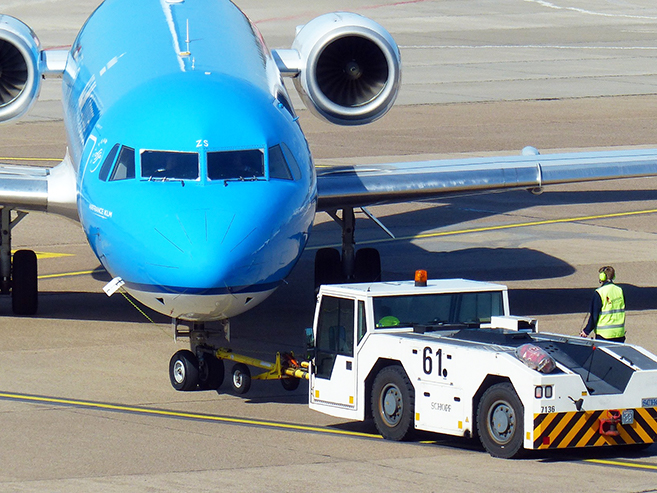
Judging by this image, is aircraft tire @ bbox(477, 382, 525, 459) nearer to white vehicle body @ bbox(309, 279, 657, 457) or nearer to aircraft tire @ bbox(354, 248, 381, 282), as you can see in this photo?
white vehicle body @ bbox(309, 279, 657, 457)

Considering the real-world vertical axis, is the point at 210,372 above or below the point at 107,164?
below

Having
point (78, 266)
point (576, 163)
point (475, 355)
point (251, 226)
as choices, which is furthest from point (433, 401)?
point (78, 266)

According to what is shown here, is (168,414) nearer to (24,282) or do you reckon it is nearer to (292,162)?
(292,162)

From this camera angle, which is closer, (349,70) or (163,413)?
(163,413)

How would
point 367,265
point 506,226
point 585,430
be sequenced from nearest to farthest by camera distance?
1. point 585,430
2. point 367,265
3. point 506,226

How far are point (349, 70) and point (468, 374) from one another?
10258mm

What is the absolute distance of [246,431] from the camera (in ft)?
48.5

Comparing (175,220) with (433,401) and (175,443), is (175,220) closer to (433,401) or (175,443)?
(175,443)

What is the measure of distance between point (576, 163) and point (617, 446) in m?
9.22

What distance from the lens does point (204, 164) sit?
16109 mm

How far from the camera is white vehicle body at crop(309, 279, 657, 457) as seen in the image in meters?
13.3

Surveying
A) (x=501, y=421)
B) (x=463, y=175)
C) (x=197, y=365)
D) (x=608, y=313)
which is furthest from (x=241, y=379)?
(x=463, y=175)

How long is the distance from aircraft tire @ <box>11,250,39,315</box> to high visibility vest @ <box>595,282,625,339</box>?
9.83 meters

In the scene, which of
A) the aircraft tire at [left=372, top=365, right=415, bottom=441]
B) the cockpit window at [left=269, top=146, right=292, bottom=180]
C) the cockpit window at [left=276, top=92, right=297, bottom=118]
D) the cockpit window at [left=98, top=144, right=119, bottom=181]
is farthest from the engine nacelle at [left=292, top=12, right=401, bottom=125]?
the aircraft tire at [left=372, top=365, right=415, bottom=441]
